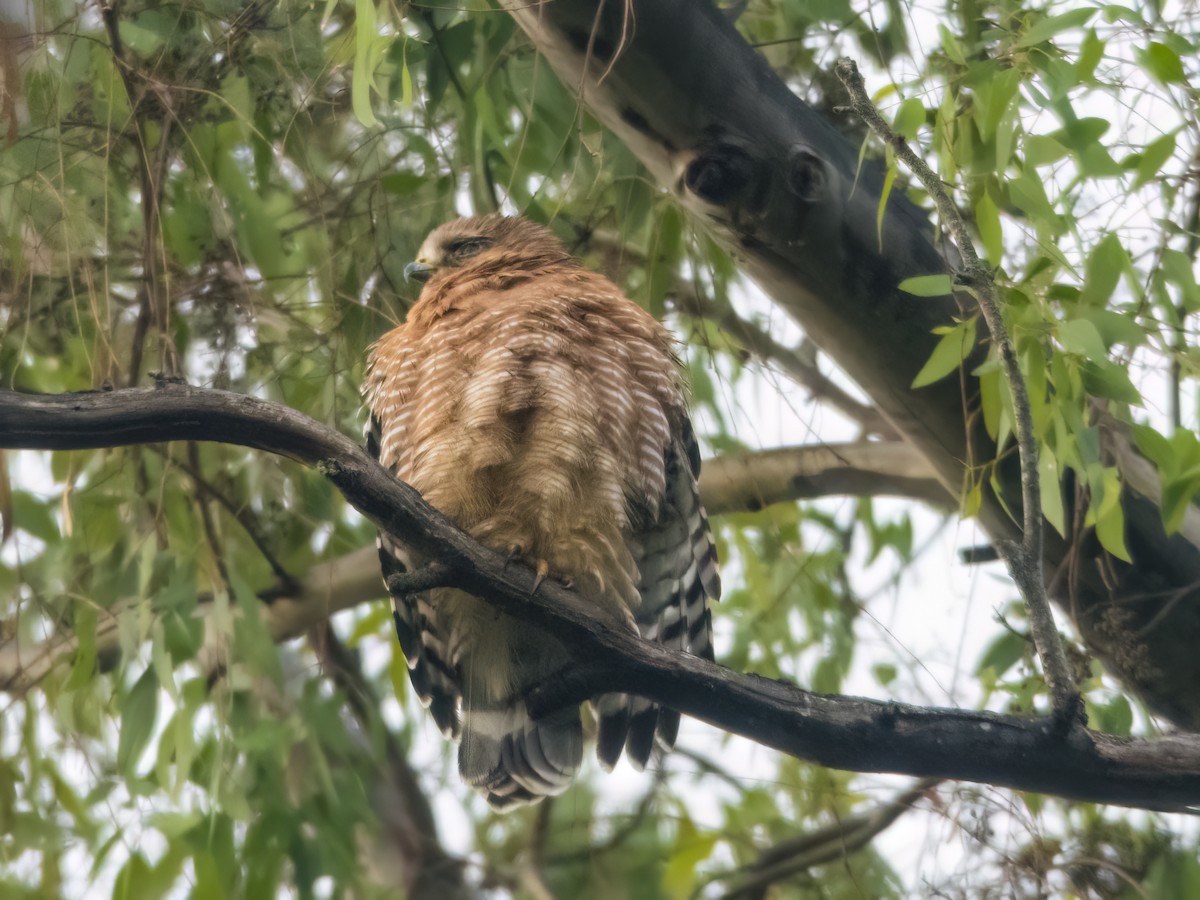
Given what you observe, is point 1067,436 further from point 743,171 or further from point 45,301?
point 45,301

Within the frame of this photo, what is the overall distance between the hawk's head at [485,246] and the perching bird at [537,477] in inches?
0.5

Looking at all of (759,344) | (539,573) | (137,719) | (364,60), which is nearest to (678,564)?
(759,344)

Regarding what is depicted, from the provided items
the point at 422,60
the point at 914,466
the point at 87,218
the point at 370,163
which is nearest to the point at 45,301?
the point at 87,218

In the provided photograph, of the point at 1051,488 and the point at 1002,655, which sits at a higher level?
the point at 1002,655

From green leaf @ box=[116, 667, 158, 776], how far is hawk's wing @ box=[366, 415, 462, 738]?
652 millimetres

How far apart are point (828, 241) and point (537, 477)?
85cm

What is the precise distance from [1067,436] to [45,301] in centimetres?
259

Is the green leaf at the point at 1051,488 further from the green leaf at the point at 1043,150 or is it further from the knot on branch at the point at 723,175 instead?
the knot on branch at the point at 723,175

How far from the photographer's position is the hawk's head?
388 centimetres

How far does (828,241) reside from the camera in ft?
9.74

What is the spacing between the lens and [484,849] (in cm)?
486

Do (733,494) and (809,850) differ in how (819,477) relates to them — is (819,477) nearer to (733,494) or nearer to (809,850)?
(733,494)

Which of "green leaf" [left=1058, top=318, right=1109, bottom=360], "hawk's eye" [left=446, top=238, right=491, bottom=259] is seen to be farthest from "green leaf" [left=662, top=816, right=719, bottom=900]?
"green leaf" [left=1058, top=318, right=1109, bottom=360]

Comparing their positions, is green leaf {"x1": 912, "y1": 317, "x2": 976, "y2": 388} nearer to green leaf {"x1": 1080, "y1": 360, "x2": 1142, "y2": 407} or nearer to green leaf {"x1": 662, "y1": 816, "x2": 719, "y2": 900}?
green leaf {"x1": 1080, "y1": 360, "x2": 1142, "y2": 407}
